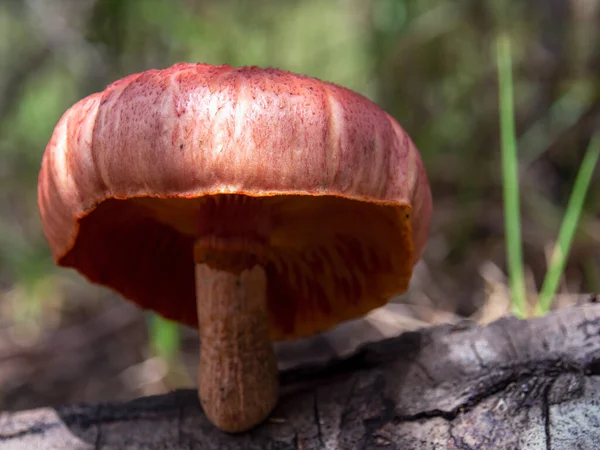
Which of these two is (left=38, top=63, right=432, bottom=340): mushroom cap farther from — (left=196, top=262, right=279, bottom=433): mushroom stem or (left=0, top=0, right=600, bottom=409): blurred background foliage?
(left=0, top=0, right=600, bottom=409): blurred background foliage

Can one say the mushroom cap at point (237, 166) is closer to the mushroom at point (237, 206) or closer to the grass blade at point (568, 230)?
the mushroom at point (237, 206)

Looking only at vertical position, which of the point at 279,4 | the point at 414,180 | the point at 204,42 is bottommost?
the point at 414,180

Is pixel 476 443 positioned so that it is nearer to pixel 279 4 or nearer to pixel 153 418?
pixel 153 418

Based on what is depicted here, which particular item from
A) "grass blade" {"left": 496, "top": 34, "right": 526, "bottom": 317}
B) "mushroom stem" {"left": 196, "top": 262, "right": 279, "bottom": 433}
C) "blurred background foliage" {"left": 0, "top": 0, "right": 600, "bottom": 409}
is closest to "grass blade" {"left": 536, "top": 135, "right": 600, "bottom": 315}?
"grass blade" {"left": 496, "top": 34, "right": 526, "bottom": 317}

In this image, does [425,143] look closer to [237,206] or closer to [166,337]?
[166,337]

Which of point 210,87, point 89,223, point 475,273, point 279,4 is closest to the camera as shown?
point 210,87

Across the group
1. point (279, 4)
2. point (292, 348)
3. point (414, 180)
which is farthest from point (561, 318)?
point (279, 4)
